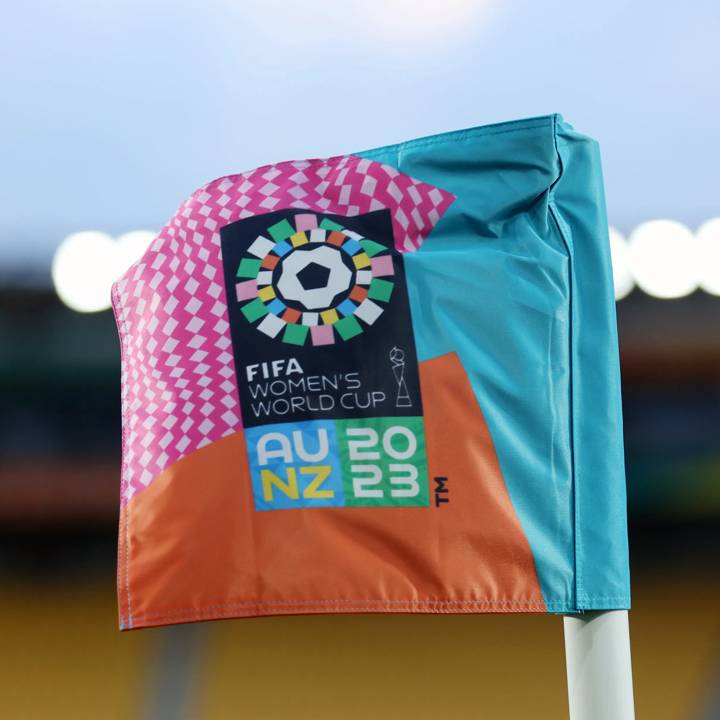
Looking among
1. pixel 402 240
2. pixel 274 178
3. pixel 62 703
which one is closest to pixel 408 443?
pixel 402 240

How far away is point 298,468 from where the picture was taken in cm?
89

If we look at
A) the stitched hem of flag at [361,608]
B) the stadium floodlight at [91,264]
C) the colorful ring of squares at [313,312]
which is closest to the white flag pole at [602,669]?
the stitched hem of flag at [361,608]

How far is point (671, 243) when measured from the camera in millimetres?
6773

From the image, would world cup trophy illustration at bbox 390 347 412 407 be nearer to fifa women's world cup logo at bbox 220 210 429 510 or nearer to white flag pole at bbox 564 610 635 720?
fifa women's world cup logo at bbox 220 210 429 510

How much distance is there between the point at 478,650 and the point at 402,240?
4309 mm

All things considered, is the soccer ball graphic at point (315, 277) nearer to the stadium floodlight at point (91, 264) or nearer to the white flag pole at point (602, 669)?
the white flag pole at point (602, 669)

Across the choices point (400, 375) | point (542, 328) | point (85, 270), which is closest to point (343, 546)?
point (400, 375)

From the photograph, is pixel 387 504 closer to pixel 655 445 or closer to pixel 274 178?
pixel 274 178

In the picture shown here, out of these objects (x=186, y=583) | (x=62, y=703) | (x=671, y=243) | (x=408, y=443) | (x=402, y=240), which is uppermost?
(x=671, y=243)

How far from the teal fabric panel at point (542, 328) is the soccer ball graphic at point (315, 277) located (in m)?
0.06

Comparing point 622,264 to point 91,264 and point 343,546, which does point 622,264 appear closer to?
point 91,264

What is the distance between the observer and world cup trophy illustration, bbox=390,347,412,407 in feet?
2.87

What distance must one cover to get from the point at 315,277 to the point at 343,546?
0.80 ft

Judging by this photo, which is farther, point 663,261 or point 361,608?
point 663,261
